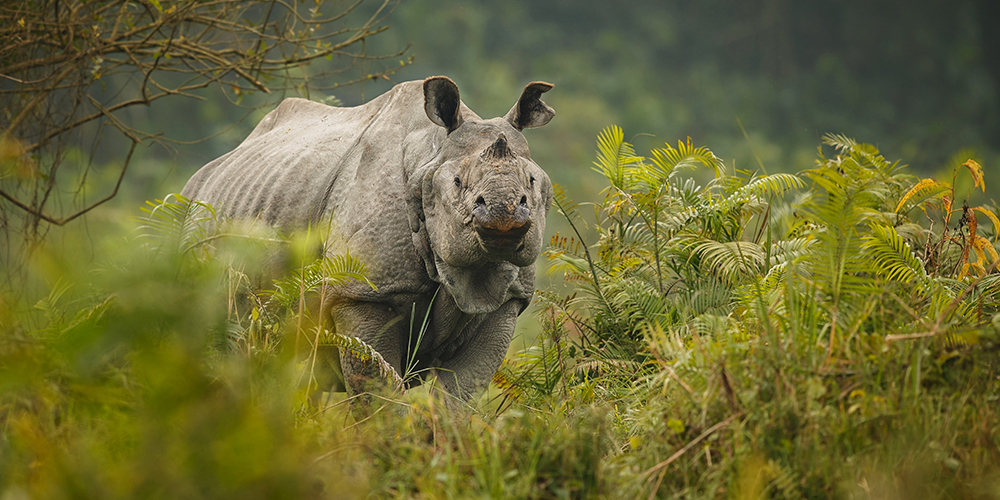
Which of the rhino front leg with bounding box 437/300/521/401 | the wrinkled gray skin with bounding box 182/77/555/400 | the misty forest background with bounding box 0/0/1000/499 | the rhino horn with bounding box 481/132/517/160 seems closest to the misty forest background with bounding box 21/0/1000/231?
the misty forest background with bounding box 0/0/1000/499

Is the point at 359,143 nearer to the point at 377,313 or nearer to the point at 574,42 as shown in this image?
the point at 377,313

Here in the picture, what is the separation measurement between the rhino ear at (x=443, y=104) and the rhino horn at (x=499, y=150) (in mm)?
475

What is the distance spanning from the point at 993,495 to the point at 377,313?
2.83 m

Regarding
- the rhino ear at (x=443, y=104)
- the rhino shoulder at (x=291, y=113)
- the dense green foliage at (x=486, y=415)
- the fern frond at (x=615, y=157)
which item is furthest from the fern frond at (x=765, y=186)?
the rhino shoulder at (x=291, y=113)

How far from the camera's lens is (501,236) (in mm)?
3816

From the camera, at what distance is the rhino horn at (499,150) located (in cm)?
390

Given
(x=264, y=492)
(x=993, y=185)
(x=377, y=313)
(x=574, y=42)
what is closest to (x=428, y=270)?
(x=377, y=313)

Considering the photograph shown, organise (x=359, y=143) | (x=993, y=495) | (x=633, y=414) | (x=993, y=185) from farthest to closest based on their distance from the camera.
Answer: (x=993, y=185), (x=359, y=143), (x=633, y=414), (x=993, y=495)

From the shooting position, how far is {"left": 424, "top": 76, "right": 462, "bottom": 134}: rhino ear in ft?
14.0

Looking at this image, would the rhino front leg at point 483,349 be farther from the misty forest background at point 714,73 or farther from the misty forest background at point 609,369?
the misty forest background at point 714,73

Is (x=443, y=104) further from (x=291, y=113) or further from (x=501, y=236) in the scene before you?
(x=291, y=113)

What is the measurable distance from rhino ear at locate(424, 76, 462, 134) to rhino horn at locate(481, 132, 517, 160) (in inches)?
18.7

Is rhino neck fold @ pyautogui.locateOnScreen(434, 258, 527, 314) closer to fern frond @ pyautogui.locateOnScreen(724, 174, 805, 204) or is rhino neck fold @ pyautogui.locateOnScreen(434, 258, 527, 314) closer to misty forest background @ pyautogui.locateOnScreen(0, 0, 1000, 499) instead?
misty forest background @ pyautogui.locateOnScreen(0, 0, 1000, 499)

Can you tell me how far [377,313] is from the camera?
4.39 m
